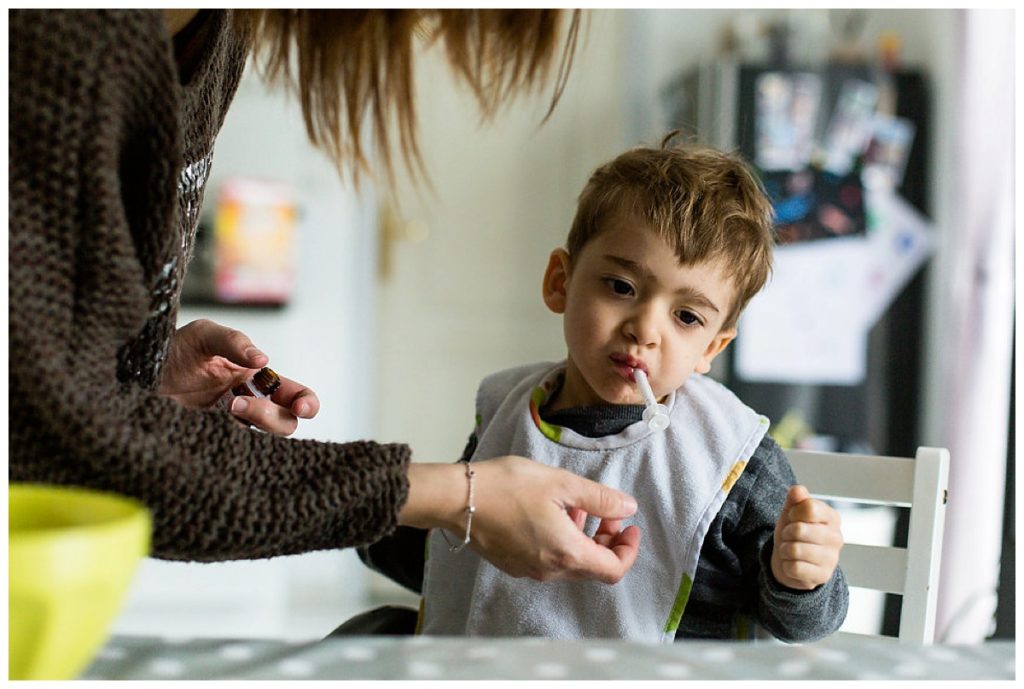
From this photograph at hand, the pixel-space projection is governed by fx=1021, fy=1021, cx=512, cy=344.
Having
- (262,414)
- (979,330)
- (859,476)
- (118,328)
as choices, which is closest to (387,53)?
(118,328)

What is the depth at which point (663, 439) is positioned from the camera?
1043 millimetres

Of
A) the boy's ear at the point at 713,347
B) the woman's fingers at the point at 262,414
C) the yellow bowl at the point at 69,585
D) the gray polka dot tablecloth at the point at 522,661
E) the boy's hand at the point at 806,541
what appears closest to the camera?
the yellow bowl at the point at 69,585

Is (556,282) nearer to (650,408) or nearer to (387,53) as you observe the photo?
(650,408)

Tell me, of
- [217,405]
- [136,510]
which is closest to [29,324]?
[136,510]

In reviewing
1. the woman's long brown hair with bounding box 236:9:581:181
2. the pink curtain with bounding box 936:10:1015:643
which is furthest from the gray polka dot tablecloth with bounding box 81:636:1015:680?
the pink curtain with bounding box 936:10:1015:643

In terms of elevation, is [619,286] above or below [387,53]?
below

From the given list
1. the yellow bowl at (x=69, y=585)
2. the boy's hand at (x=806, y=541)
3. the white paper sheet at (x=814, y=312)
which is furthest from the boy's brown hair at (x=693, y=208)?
the white paper sheet at (x=814, y=312)

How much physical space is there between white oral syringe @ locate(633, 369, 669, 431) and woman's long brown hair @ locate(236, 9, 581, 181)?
322 millimetres

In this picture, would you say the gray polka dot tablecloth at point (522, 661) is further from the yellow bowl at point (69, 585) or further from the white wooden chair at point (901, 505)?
the white wooden chair at point (901, 505)

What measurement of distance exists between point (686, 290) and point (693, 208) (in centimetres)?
8

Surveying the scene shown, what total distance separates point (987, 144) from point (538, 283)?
4.85ft

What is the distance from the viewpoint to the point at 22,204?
607 millimetres

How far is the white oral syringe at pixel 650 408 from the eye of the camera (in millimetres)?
983

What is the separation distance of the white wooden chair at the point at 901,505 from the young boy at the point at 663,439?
0.05 m
